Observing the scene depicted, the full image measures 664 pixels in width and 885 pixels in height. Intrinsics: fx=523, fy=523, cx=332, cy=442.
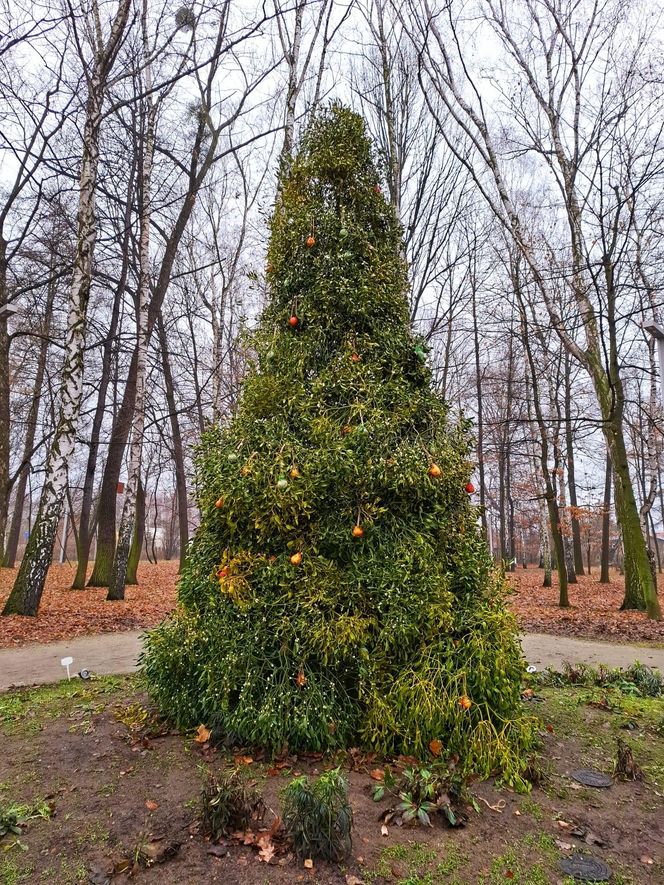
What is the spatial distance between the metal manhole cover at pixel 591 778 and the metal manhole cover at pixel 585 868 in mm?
732

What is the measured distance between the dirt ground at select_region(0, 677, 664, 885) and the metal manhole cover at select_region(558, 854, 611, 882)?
4 centimetres

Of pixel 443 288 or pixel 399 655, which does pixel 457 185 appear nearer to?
pixel 443 288

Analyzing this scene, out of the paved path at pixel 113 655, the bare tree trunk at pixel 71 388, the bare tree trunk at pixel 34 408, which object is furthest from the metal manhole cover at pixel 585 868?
the bare tree trunk at pixel 34 408

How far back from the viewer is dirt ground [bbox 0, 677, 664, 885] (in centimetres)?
220

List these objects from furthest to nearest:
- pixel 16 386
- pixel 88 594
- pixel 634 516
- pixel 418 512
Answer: pixel 16 386 → pixel 88 594 → pixel 634 516 → pixel 418 512

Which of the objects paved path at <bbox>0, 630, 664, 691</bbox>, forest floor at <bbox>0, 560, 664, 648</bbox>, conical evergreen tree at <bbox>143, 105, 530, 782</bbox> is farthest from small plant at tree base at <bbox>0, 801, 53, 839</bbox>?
forest floor at <bbox>0, 560, 664, 648</bbox>

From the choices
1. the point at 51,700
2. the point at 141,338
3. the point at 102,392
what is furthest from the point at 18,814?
the point at 102,392

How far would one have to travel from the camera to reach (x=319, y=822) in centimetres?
227

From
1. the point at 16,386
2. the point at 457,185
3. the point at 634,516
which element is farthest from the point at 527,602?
the point at 16,386

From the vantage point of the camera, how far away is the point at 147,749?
3.27 meters

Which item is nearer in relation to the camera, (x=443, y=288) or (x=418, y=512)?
(x=418, y=512)

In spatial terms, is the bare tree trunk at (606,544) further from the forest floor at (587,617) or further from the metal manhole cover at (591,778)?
the metal manhole cover at (591,778)

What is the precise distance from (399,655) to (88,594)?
34.6ft

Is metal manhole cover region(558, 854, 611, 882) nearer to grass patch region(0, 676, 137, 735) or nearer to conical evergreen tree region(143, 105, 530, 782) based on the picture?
conical evergreen tree region(143, 105, 530, 782)
